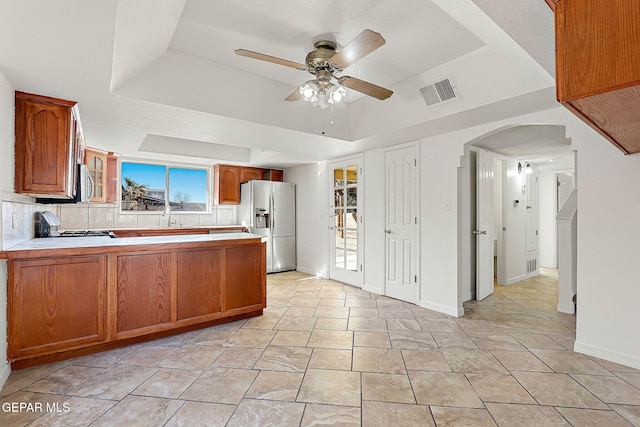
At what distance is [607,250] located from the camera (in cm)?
238

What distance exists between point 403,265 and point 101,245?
331cm

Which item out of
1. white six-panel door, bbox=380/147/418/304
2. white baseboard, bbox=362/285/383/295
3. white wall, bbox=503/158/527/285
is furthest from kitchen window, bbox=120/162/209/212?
→ white wall, bbox=503/158/527/285

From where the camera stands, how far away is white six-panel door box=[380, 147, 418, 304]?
3811mm

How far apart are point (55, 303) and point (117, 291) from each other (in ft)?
1.27

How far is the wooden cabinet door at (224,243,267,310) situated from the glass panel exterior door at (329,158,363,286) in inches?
72.0

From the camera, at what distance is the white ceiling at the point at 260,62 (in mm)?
1572

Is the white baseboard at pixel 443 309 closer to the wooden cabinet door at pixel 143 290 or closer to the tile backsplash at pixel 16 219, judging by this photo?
the wooden cabinet door at pixel 143 290

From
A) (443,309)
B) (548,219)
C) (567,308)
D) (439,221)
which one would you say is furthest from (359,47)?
(548,219)

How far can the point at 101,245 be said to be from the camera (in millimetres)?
2404

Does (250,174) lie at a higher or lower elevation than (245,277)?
higher

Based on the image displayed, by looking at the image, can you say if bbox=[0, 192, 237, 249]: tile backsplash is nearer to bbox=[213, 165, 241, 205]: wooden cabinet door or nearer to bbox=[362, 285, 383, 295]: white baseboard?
bbox=[213, 165, 241, 205]: wooden cabinet door

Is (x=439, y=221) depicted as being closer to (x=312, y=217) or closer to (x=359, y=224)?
(x=359, y=224)

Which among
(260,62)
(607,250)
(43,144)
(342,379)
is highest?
(260,62)

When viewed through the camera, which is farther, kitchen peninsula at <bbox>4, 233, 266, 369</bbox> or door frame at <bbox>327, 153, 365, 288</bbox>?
door frame at <bbox>327, 153, 365, 288</bbox>
